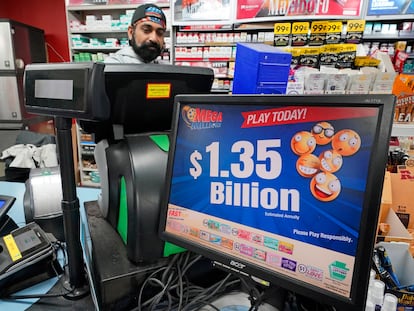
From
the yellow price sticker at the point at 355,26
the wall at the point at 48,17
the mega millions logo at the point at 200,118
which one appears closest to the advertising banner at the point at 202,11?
the yellow price sticker at the point at 355,26

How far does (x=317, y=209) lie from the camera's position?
1.62 ft

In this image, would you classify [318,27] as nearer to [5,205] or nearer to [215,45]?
[215,45]

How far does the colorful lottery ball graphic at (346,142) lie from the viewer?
455 millimetres

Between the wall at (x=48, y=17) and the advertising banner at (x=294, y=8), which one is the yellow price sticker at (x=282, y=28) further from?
the wall at (x=48, y=17)

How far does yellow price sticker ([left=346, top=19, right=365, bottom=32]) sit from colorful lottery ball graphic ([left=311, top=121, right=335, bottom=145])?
295 centimetres

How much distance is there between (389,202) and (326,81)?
2.28 ft

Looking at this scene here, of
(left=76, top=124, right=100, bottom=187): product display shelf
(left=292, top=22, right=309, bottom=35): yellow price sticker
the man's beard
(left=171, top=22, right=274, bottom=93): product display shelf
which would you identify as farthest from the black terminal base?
(left=76, top=124, right=100, bottom=187): product display shelf

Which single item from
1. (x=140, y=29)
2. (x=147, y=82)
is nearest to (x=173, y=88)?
(x=147, y=82)

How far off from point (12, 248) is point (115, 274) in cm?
39

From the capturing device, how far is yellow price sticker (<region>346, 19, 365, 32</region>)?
2.84m

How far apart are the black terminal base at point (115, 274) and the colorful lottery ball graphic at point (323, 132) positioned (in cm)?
48

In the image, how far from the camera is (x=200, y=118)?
2.11ft

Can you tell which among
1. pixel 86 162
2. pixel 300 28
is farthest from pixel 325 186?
pixel 86 162

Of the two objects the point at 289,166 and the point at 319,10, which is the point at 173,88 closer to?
the point at 289,166
